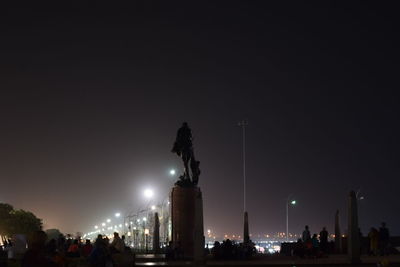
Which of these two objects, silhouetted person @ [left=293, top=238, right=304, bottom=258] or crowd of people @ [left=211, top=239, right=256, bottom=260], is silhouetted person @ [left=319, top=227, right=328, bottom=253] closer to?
silhouetted person @ [left=293, top=238, right=304, bottom=258]

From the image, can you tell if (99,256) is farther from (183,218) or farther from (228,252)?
(183,218)

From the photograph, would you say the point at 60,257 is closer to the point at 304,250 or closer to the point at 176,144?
the point at 304,250

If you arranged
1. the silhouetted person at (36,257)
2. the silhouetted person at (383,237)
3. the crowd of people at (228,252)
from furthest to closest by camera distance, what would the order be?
1. the crowd of people at (228,252)
2. the silhouetted person at (383,237)
3. the silhouetted person at (36,257)

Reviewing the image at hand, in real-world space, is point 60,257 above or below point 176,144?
below

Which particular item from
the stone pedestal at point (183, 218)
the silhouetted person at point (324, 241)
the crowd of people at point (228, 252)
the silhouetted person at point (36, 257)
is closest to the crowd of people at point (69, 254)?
the silhouetted person at point (36, 257)

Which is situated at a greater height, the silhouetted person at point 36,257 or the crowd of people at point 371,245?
the silhouetted person at point 36,257

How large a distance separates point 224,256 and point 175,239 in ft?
13.3

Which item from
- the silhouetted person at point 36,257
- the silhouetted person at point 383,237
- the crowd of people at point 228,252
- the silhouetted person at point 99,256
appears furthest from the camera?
the crowd of people at point 228,252

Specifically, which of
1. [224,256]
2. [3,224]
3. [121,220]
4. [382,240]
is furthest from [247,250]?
[121,220]

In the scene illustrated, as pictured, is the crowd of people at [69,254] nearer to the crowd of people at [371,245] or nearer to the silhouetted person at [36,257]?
the silhouetted person at [36,257]

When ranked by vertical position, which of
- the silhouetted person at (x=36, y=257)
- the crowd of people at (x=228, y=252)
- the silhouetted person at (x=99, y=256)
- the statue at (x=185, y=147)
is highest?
the statue at (x=185, y=147)

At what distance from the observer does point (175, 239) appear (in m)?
36.7

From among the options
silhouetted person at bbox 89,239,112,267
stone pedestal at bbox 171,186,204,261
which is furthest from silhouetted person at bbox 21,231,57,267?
stone pedestal at bbox 171,186,204,261

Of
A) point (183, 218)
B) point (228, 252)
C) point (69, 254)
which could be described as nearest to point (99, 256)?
point (69, 254)
